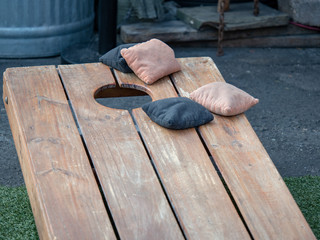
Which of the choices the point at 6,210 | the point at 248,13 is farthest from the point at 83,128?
the point at 248,13

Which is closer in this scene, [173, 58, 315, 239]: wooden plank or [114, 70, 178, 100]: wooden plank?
[173, 58, 315, 239]: wooden plank

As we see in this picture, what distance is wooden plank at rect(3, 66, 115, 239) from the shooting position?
165cm

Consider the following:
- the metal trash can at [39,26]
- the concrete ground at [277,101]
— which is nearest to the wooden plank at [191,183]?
the concrete ground at [277,101]

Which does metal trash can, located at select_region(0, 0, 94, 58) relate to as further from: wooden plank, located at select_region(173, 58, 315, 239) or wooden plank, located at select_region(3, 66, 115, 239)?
wooden plank, located at select_region(173, 58, 315, 239)

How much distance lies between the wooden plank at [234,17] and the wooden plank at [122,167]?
1946 millimetres

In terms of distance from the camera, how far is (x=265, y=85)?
3.73 metres

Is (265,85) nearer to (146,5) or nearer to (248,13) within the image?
(248,13)

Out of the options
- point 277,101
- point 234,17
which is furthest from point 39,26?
point 277,101

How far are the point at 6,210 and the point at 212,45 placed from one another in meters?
2.45

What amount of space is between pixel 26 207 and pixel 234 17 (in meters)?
2.47

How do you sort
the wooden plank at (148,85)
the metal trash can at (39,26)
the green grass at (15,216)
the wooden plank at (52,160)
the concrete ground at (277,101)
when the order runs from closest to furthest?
1. the wooden plank at (52,160)
2. the green grass at (15,216)
3. the wooden plank at (148,85)
4. the concrete ground at (277,101)
5. the metal trash can at (39,26)

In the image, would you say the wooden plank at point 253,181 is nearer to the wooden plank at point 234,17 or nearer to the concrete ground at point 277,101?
the concrete ground at point 277,101

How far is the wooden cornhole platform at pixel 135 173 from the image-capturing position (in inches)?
66.3

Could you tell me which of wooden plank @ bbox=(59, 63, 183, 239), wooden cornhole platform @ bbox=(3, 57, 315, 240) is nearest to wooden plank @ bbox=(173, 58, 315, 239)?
wooden cornhole platform @ bbox=(3, 57, 315, 240)
